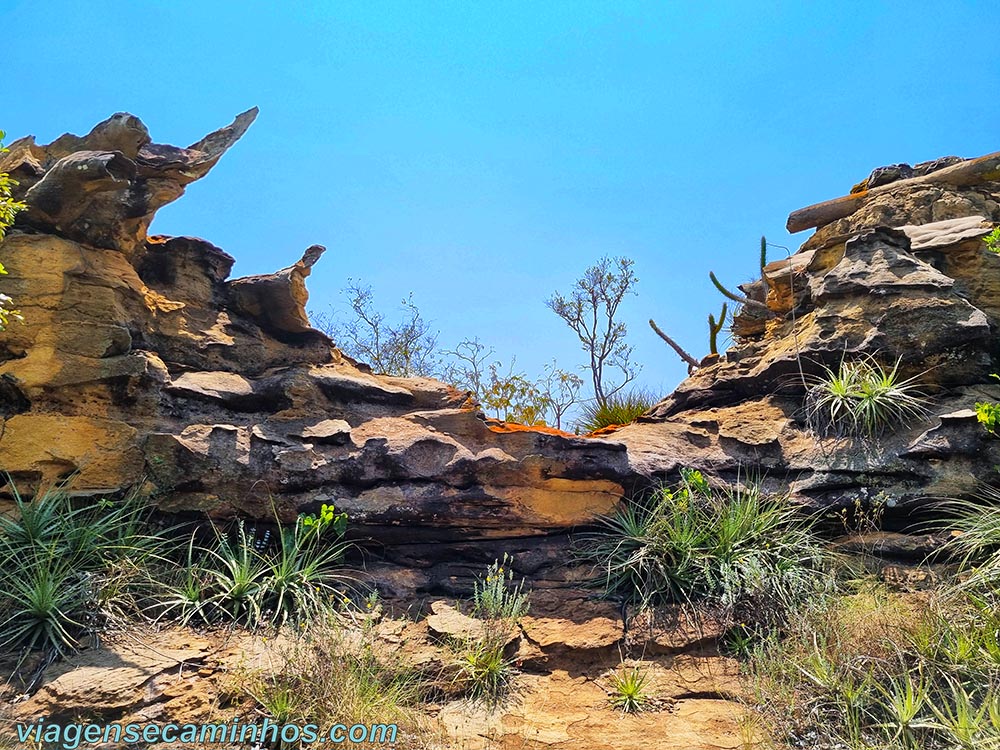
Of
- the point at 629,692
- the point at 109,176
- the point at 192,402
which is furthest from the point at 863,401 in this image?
the point at 109,176

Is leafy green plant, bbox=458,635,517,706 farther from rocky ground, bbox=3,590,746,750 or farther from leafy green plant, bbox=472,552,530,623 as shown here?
leafy green plant, bbox=472,552,530,623

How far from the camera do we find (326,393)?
7270 millimetres

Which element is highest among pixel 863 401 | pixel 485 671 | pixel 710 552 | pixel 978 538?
pixel 863 401

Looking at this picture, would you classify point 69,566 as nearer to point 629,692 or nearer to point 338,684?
point 338,684

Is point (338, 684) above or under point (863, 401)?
under

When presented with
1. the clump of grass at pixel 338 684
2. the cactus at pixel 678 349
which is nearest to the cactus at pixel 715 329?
the cactus at pixel 678 349

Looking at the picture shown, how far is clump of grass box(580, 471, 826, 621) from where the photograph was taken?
19.6 feet

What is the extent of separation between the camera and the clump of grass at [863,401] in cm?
682

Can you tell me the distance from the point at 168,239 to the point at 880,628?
7.68 meters

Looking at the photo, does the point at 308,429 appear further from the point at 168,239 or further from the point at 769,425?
the point at 769,425

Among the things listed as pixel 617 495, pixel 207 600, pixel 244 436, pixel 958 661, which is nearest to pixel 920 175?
pixel 617 495

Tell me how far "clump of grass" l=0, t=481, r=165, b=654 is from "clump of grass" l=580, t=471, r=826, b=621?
13.3ft

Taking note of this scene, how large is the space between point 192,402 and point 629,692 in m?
4.80

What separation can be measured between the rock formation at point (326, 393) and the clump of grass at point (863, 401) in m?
0.12
